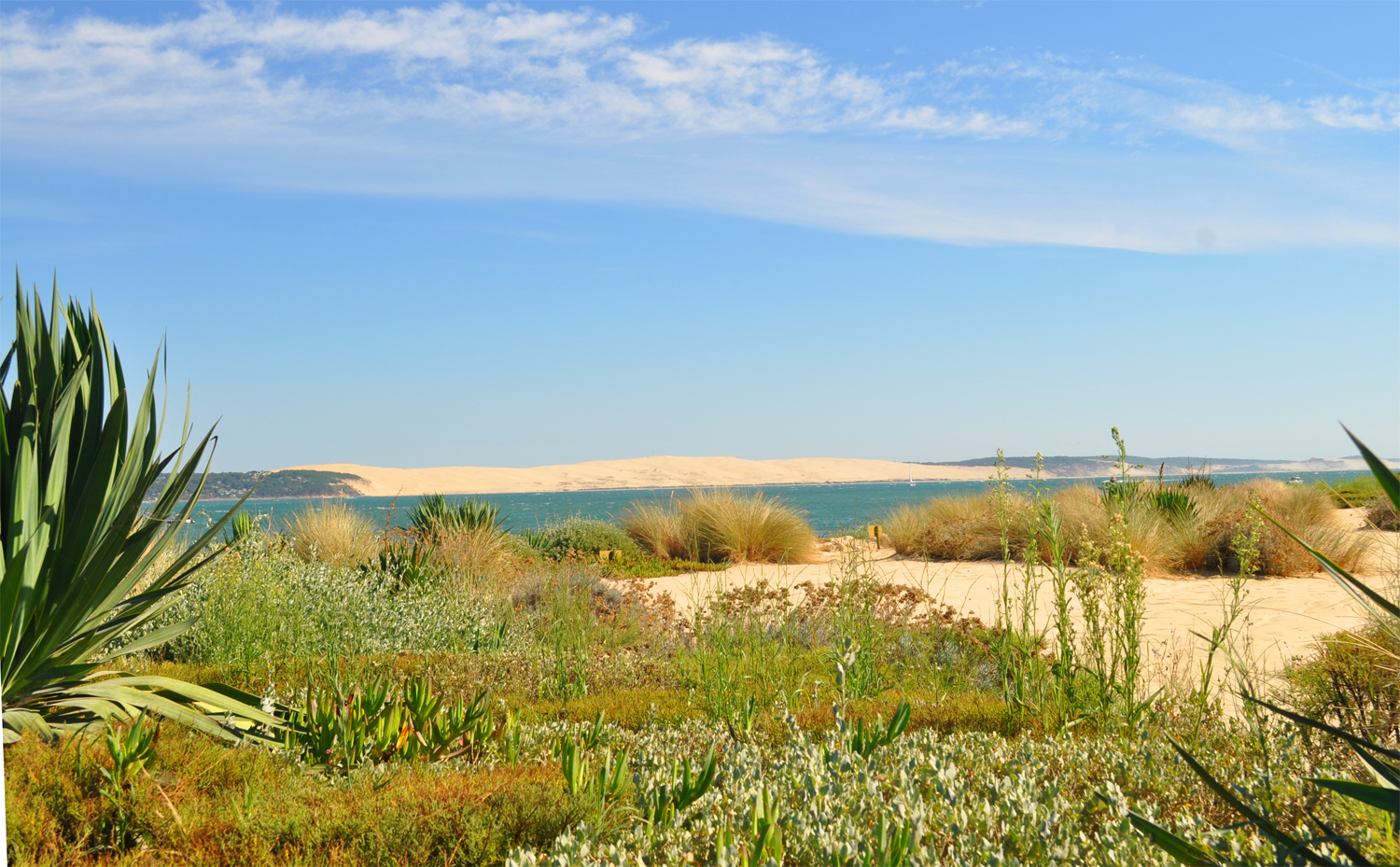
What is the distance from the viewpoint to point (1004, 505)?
4152 millimetres

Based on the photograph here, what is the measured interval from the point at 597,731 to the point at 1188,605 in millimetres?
7428

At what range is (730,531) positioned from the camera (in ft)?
46.3

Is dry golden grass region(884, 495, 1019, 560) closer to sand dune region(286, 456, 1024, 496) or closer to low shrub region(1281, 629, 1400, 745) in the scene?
low shrub region(1281, 629, 1400, 745)

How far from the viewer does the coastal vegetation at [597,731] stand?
2.35m

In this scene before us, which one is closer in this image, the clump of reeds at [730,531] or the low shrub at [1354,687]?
the low shrub at [1354,687]

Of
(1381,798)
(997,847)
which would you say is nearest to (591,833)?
(997,847)

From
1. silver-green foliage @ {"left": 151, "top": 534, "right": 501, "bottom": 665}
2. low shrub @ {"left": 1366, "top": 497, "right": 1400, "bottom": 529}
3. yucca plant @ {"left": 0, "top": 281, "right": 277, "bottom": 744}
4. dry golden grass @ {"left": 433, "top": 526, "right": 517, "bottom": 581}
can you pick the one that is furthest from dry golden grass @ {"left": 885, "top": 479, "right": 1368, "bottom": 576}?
yucca plant @ {"left": 0, "top": 281, "right": 277, "bottom": 744}

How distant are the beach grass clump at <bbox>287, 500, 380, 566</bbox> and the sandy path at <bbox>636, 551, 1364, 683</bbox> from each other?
3.84 metres

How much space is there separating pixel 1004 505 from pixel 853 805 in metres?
2.09

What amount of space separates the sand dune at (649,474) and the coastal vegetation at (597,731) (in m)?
75.8

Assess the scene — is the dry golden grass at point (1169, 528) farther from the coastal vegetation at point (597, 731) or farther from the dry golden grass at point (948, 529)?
the coastal vegetation at point (597, 731)

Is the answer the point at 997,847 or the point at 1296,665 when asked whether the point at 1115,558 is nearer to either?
the point at 997,847

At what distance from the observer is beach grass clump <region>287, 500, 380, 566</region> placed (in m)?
11.2

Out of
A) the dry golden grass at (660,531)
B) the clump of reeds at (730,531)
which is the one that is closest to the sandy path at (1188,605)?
the clump of reeds at (730,531)
